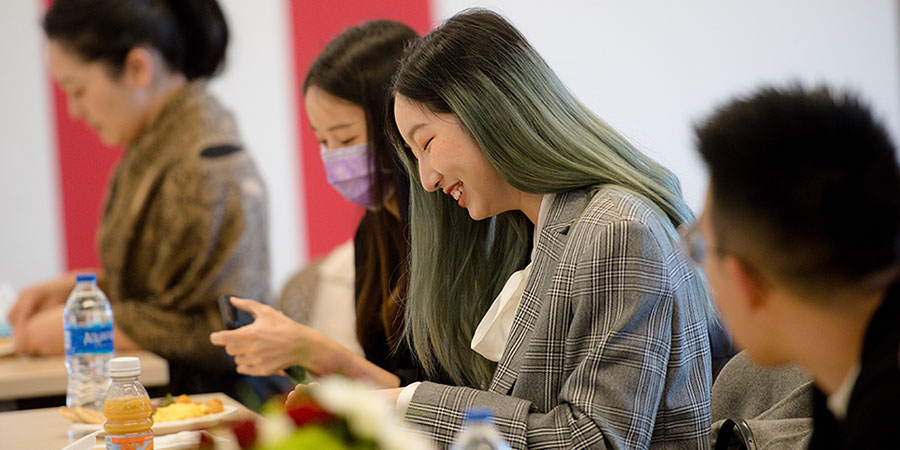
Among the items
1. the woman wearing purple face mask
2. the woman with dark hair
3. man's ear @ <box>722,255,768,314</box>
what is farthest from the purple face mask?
man's ear @ <box>722,255,768,314</box>

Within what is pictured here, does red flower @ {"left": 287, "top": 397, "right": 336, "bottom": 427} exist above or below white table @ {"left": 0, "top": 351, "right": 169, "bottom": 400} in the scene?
above

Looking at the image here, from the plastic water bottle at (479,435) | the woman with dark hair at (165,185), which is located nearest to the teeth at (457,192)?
the plastic water bottle at (479,435)

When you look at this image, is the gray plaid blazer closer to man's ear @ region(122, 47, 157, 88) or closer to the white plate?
the white plate

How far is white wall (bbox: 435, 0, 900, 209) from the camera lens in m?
4.88

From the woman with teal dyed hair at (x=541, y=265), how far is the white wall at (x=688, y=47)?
3081 millimetres

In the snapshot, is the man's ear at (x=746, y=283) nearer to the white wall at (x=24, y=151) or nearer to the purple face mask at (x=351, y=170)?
the purple face mask at (x=351, y=170)

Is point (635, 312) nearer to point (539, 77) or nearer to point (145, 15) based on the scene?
point (539, 77)

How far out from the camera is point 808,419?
1426 millimetres

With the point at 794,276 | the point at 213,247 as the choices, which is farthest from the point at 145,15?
A: the point at 794,276

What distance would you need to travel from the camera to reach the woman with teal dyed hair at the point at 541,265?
1.43 meters

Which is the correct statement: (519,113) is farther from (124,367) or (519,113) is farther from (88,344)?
(88,344)

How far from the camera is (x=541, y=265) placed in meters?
1.60

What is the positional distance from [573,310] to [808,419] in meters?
0.36

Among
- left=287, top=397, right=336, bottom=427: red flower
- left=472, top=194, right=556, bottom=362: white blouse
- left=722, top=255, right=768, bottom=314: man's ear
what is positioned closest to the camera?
left=287, top=397, right=336, bottom=427: red flower
